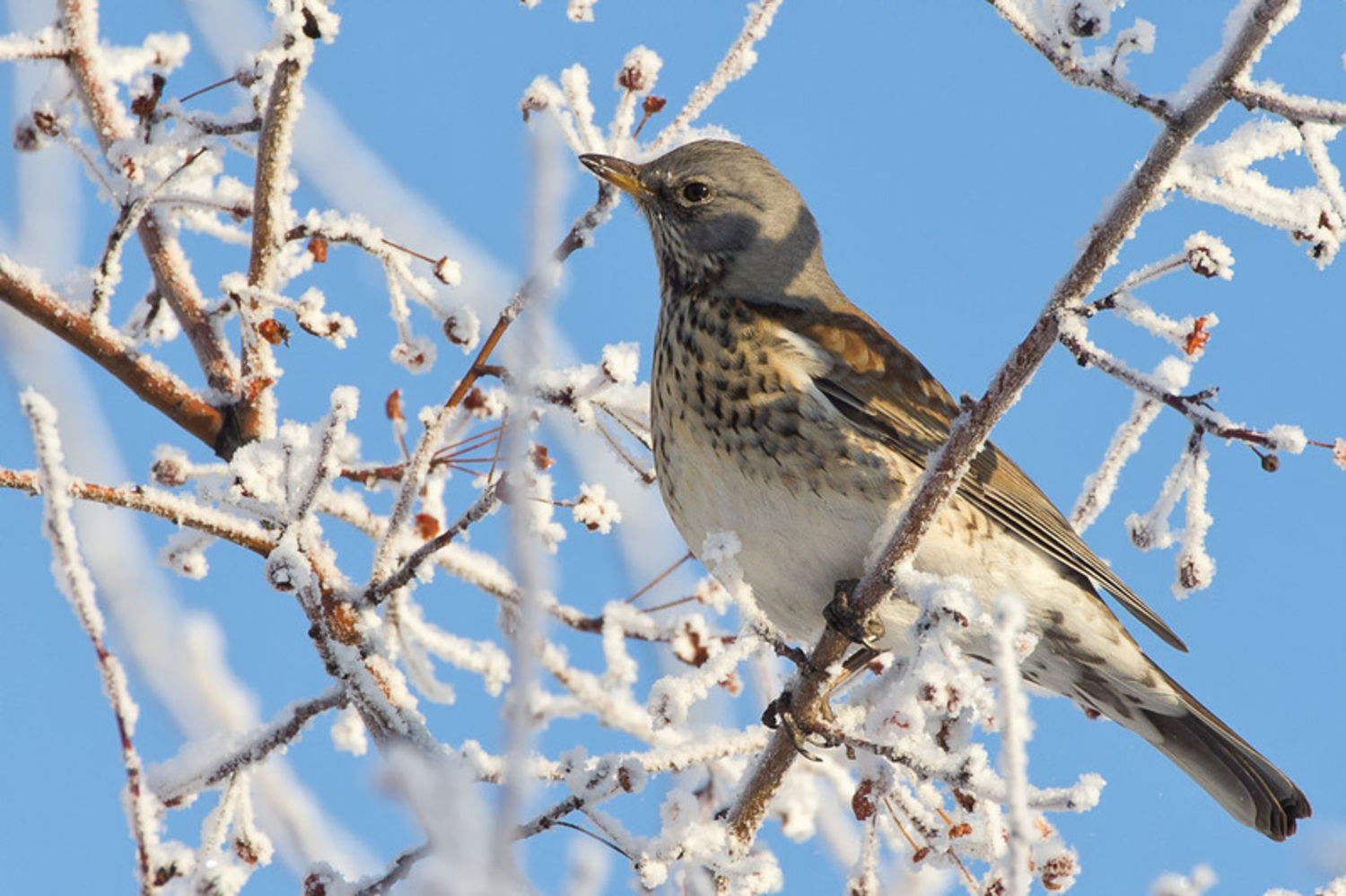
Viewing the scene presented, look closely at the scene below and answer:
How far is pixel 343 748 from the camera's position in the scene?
14.3 feet

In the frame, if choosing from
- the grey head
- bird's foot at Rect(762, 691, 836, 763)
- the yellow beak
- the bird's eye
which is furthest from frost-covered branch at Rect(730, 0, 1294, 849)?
the bird's eye

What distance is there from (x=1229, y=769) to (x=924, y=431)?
1448mm

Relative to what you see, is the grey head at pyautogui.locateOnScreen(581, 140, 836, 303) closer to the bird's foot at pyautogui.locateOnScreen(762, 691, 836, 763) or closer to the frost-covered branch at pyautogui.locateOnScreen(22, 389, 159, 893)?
the bird's foot at pyautogui.locateOnScreen(762, 691, 836, 763)

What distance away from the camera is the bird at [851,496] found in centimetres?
421

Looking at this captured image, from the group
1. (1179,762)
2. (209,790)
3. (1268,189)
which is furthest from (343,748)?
(1268,189)

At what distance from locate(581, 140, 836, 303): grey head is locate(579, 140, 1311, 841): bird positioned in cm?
3

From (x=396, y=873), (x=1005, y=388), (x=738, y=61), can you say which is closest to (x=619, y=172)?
(x=738, y=61)

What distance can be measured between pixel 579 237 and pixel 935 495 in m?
1.21

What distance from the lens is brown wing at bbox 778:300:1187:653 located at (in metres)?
4.39

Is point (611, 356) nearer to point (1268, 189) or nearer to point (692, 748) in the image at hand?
point (692, 748)

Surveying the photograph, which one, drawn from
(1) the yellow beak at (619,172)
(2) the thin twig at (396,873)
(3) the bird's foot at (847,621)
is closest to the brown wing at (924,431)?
(1) the yellow beak at (619,172)

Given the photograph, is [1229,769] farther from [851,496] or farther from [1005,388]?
[1005,388]

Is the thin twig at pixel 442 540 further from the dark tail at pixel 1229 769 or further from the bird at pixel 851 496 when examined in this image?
the dark tail at pixel 1229 769

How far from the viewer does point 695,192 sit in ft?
17.4
